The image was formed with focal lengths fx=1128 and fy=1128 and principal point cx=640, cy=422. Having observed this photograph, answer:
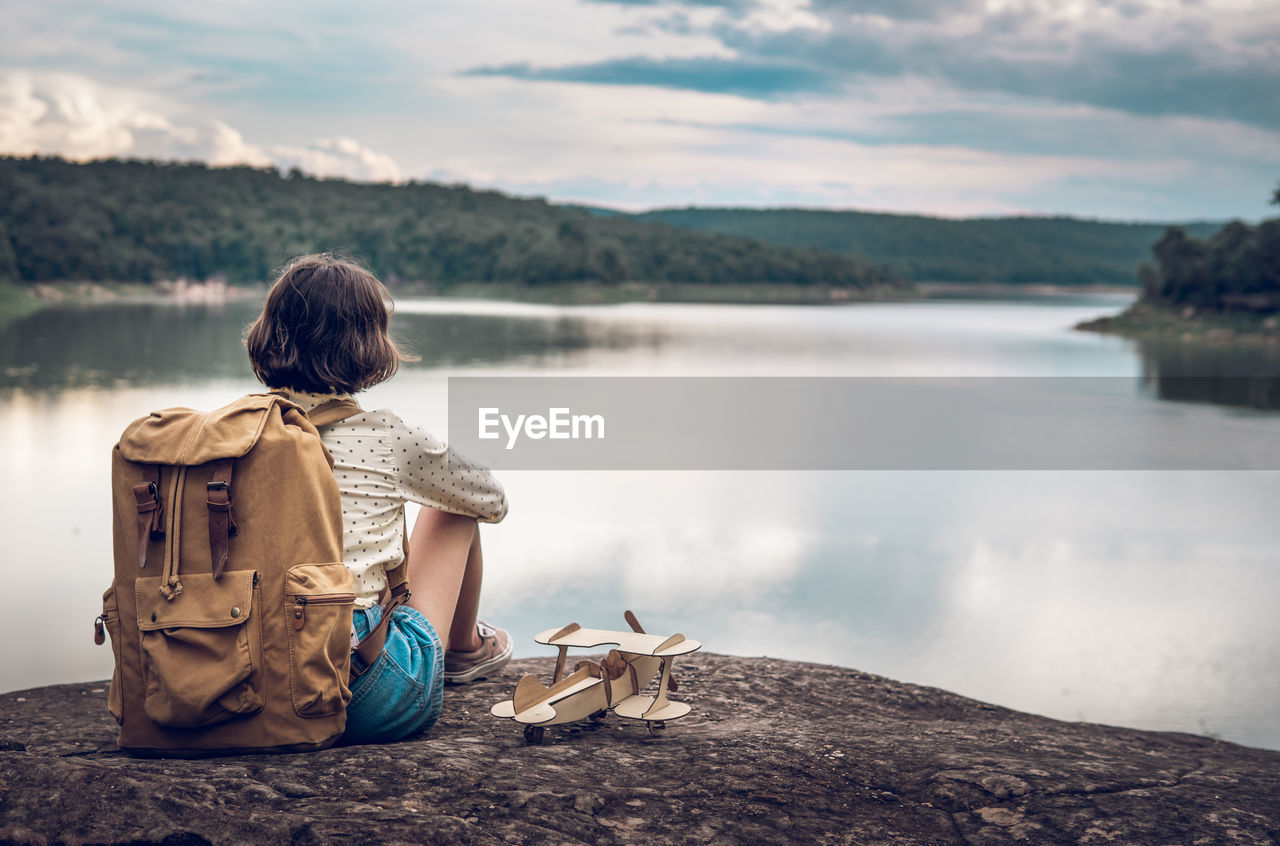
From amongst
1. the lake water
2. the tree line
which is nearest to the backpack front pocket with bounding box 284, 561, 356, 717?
the lake water

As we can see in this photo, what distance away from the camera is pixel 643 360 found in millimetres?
26469

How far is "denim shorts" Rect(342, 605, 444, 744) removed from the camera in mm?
2508

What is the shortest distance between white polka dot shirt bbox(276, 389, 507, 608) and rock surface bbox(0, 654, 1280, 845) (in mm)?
426

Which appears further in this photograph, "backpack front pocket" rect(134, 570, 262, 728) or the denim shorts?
the denim shorts

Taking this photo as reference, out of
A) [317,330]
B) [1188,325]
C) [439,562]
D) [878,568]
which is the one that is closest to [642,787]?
[439,562]

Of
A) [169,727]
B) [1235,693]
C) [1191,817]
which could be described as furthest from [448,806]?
[1235,693]

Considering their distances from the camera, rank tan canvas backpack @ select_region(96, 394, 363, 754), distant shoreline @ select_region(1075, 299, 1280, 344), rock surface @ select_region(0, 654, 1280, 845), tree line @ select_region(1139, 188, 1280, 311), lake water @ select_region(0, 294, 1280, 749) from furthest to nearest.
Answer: tree line @ select_region(1139, 188, 1280, 311), distant shoreline @ select_region(1075, 299, 1280, 344), lake water @ select_region(0, 294, 1280, 749), tan canvas backpack @ select_region(96, 394, 363, 754), rock surface @ select_region(0, 654, 1280, 845)

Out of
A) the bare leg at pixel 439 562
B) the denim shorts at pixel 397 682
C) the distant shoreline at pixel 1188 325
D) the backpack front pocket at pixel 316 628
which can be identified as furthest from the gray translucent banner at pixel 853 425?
the distant shoreline at pixel 1188 325

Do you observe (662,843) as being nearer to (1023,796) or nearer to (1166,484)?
(1023,796)

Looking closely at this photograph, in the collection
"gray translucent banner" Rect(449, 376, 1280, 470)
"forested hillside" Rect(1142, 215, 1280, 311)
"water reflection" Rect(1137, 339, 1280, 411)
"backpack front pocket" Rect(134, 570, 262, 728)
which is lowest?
"gray translucent banner" Rect(449, 376, 1280, 470)

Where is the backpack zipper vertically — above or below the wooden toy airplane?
above

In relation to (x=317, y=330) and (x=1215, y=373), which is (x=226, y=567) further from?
(x=1215, y=373)

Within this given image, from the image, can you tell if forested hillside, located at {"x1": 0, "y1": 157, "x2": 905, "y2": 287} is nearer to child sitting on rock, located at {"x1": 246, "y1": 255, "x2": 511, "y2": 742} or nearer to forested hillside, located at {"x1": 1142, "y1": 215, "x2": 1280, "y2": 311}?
forested hillside, located at {"x1": 1142, "y1": 215, "x2": 1280, "y2": 311}

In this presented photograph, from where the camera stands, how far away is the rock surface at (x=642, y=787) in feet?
6.54
